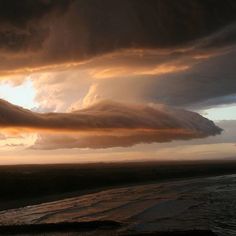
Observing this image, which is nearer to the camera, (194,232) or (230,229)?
(194,232)

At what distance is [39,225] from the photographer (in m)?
35.7

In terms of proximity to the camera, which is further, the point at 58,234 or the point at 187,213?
the point at 187,213

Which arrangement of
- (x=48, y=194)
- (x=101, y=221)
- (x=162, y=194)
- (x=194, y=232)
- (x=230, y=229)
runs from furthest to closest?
(x=162, y=194)
(x=48, y=194)
(x=101, y=221)
(x=230, y=229)
(x=194, y=232)

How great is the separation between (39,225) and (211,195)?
33171mm

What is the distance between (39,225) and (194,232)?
39.5ft

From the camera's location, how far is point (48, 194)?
6056 cm

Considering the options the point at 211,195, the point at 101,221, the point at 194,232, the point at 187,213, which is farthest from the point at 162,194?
the point at 194,232

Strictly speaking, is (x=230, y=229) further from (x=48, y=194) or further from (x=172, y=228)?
(x=48, y=194)

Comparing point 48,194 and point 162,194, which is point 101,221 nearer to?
point 48,194

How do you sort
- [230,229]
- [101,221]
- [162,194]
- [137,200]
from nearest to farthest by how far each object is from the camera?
[230,229] → [101,221] → [137,200] → [162,194]

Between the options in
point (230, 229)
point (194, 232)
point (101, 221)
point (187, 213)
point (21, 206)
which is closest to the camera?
point (194, 232)

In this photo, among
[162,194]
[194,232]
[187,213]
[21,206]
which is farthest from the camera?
[162,194]

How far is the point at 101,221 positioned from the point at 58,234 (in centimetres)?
647

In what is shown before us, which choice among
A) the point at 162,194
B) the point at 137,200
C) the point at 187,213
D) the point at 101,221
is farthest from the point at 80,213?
the point at 162,194
